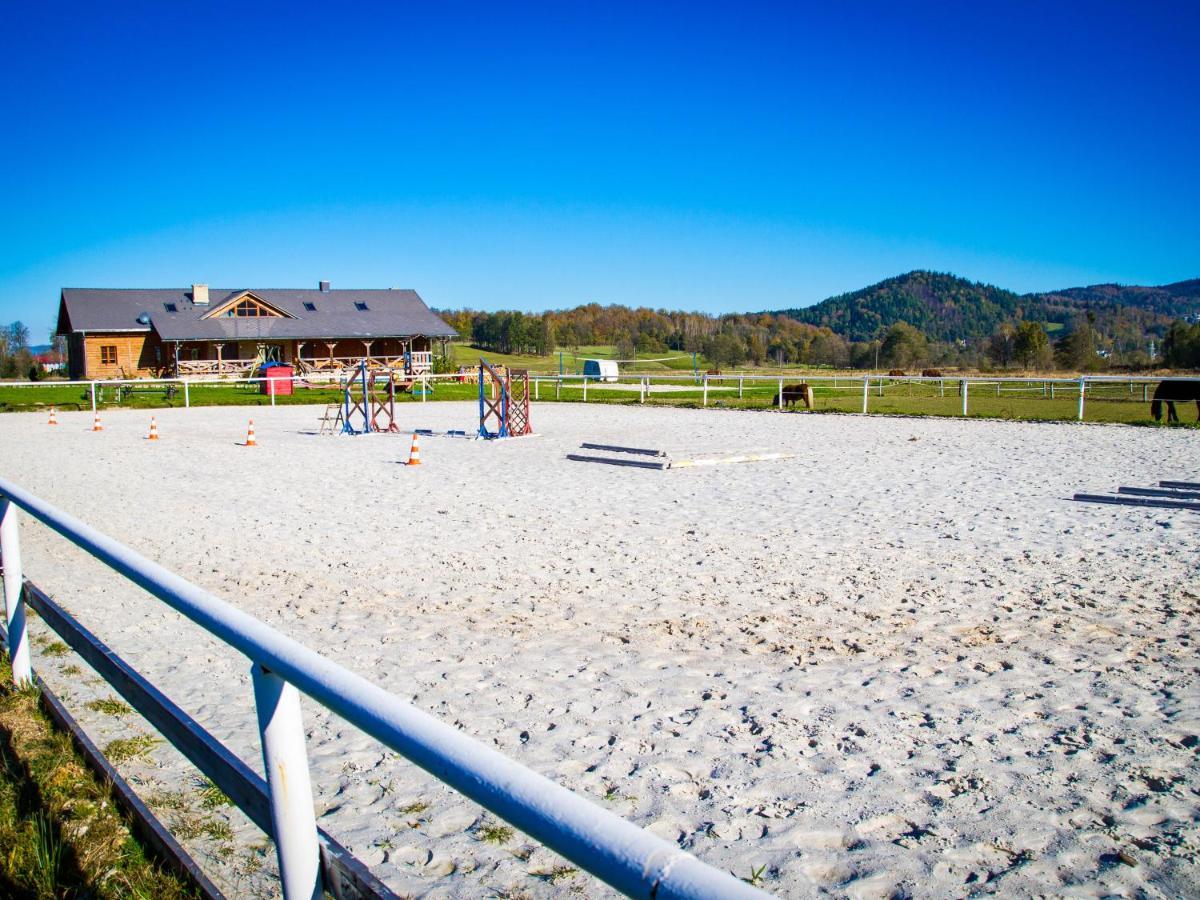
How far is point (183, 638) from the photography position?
5.84 meters

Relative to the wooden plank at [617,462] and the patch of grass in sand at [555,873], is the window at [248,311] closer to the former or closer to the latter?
the wooden plank at [617,462]

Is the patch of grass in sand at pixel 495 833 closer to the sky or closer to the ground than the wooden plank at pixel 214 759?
closer to the ground

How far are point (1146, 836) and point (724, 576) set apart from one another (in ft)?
13.8

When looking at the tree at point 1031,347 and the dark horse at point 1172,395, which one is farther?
the tree at point 1031,347

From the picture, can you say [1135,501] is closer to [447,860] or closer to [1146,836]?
[1146,836]

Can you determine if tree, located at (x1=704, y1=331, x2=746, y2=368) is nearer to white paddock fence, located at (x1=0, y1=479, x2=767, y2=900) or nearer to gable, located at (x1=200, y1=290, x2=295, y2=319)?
gable, located at (x1=200, y1=290, x2=295, y2=319)

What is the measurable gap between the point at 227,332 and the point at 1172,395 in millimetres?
45479

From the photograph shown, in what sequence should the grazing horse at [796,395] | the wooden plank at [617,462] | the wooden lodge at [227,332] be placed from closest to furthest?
the wooden plank at [617,462], the grazing horse at [796,395], the wooden lodge at [227,332]

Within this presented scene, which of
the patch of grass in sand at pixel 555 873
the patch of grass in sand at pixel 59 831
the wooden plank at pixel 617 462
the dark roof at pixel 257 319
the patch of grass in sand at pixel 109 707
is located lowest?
the patch of grass in sand at pixel 555 873

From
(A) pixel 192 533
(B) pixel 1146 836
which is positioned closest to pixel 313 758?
(B) pixel 1146 836

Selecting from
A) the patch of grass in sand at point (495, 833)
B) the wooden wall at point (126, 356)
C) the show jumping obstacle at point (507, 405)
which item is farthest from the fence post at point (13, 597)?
the wooden wall at point (126, 356)

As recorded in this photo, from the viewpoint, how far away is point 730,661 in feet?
17.5

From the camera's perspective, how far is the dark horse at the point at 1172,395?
2192cm

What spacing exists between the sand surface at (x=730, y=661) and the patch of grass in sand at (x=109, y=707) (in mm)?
68
